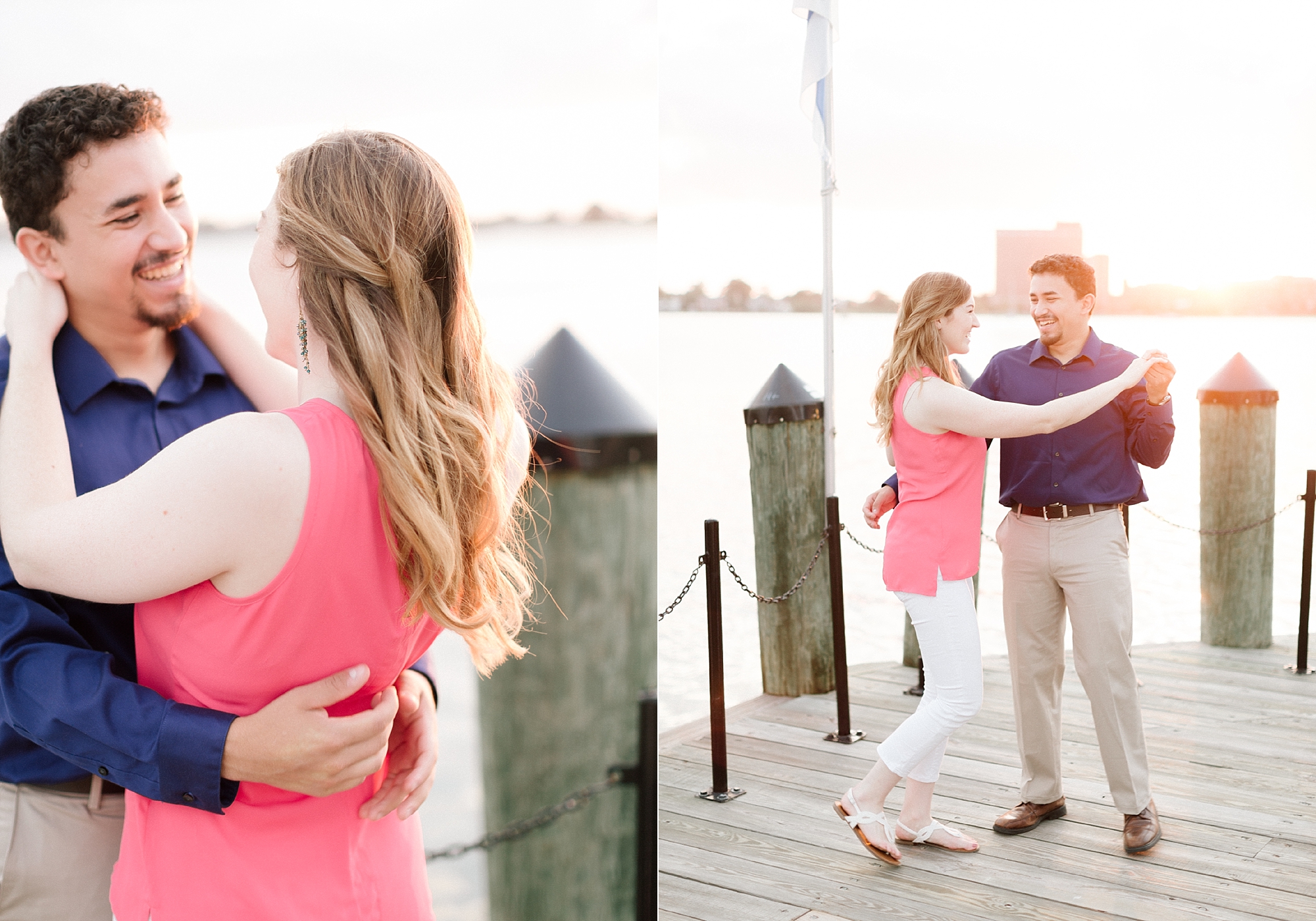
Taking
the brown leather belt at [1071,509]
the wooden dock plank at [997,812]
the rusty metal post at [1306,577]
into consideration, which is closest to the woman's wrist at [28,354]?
the wooden dock plank at [997,812]

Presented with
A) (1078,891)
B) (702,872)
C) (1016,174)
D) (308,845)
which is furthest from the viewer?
(1016,174)

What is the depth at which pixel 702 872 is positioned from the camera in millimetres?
3150

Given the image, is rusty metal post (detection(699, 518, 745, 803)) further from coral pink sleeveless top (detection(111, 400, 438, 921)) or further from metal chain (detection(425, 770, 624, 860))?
coral pink sleeveless top (detection(111, 400, 438, 921))

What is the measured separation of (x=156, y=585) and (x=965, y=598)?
2590 mm

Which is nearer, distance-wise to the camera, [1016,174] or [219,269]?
[219,269]

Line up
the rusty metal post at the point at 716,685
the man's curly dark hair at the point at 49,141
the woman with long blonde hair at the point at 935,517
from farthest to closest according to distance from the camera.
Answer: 1. the rusty metal post at the point at 716,685
2. the woman with long blonde hair at the point at 935,517
3. the man's curly dark hair at the point at 49,141

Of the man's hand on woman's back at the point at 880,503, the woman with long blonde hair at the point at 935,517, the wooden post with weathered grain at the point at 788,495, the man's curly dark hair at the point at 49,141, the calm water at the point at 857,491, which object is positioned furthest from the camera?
the calm water at the point at 857,491

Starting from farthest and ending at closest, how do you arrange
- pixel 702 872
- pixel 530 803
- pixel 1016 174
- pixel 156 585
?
pixel 1016 174 → pixel 702 872 → pixel 530 803 → pixel 156 585

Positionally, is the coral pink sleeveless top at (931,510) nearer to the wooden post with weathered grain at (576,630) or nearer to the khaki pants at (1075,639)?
the khaki pants at (1075,639)

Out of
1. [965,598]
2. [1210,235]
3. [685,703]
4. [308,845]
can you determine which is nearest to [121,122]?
[308,845]

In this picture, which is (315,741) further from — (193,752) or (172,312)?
(172,312)

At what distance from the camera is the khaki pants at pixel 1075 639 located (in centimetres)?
320

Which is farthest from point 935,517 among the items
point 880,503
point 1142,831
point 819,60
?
point 819,60

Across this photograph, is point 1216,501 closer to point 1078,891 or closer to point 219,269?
point 1078,891
